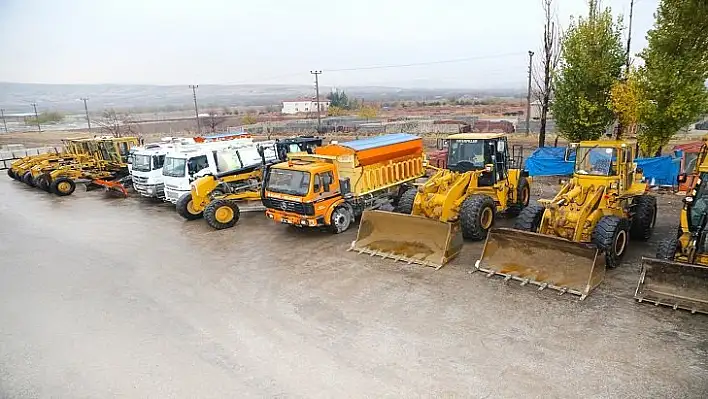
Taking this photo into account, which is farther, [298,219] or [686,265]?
[298,219]

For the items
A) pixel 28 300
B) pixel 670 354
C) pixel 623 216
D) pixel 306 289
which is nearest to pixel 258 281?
pixel 306 289

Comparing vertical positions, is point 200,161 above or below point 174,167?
above

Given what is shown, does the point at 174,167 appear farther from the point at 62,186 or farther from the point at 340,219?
the point at 62,186

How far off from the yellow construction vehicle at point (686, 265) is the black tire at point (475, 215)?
3636mm

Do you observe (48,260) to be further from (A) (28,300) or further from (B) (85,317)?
(B) (85,317)

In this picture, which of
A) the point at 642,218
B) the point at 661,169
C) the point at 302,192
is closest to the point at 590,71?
the point at 661,169

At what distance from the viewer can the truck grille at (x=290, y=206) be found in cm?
1152

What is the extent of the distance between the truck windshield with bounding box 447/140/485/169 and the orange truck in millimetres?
2369

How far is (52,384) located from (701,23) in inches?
700

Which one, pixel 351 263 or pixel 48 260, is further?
pixel 48 260

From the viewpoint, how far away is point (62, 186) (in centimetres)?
2020

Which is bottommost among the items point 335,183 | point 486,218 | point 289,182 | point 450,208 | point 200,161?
point 486,218

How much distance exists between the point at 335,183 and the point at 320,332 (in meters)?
5.58

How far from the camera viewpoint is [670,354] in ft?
20.1
